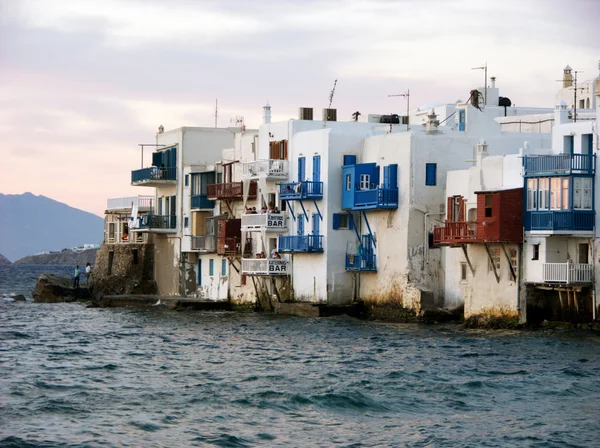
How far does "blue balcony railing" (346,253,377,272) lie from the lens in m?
57.2

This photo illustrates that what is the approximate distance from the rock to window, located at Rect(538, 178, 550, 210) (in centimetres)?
4004

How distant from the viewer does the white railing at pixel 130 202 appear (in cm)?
7712

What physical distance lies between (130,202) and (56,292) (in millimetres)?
7359

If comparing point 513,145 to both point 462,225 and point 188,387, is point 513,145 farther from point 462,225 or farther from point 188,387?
point 188,387

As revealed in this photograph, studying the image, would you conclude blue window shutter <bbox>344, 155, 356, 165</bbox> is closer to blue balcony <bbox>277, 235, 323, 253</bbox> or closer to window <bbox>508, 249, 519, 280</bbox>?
blue balcony <bbox>277, 235, 323, 253</bbox>

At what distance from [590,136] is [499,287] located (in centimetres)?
644

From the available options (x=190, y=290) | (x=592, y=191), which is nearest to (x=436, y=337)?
(x=592, y=191)

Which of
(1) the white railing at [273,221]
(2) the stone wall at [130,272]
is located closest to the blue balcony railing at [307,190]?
(1) the white railing at [273,221]

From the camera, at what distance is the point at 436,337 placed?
47.2 meters

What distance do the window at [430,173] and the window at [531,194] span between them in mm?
8286

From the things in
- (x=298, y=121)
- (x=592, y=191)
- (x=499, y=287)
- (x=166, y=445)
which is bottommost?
(x=166, y=445)

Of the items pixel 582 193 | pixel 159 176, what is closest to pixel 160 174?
pixel 159 176

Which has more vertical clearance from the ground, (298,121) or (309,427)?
(298,121)

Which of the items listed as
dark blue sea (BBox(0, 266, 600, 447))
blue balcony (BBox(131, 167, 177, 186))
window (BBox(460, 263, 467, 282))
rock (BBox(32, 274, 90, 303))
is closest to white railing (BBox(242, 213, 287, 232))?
dark blue sea (BBox(0, 266, 600, 447))
